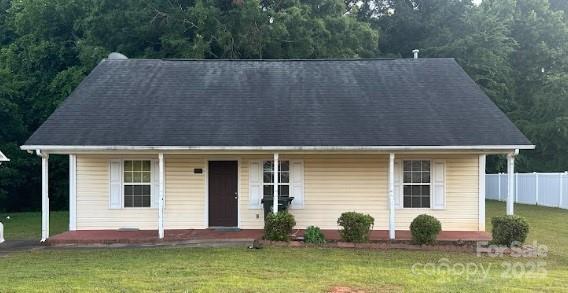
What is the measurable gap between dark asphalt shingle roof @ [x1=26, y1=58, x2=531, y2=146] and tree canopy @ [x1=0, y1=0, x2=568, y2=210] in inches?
371

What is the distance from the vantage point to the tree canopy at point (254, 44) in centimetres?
2772

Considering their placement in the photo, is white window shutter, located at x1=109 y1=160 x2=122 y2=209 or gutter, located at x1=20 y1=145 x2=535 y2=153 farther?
white window shutter, located at x1=109 y1=160 x2=122 y2=209

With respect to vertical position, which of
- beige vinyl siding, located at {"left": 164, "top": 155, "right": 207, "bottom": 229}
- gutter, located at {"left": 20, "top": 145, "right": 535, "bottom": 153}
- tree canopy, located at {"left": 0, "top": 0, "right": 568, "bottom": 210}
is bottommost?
beige vinyl siding, located at {"left": 164, "top": 155, "right": 207, "bottom": 229}

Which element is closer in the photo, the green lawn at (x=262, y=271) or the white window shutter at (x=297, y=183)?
the green lawn at (x=262, y=271)

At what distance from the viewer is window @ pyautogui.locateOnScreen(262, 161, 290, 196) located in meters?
16.1

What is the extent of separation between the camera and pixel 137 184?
52.7 ft

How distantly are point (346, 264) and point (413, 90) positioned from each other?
24.1 ft

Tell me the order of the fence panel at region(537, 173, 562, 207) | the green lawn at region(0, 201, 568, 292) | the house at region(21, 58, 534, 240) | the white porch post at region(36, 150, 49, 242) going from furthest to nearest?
1. the fence panel at region(537, 173, 562, 207)
2. the house at region(21, 58, 534, 240)
3. the white porch post at region(36, 150, 49, 242)
4. the green lawn at region(0, 201, 568, 292)

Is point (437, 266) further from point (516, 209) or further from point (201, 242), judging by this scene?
point (516, 209)

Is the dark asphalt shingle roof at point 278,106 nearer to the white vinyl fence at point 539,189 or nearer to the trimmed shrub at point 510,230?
the trimmed shrub at point 510,230

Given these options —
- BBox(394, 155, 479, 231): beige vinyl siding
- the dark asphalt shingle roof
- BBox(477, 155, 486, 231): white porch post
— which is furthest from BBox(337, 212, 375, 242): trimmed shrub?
BBox(477, 155, 486, 231): white porch post

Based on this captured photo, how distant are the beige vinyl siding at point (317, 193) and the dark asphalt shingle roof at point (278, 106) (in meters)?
1.20

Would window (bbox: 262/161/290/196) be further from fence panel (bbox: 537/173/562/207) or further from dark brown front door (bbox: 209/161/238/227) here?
fence panel (bbox: 537/173/562/207)

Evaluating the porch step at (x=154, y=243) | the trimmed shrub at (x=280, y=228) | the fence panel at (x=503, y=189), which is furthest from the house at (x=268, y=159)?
the fence panel at (x=503, y=189)
